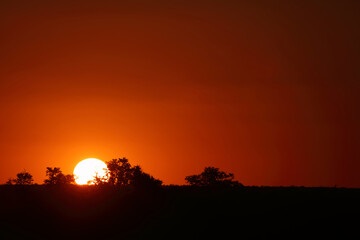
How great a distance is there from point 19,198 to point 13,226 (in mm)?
8129

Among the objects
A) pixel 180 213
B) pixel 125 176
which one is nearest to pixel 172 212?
pixel 180 213

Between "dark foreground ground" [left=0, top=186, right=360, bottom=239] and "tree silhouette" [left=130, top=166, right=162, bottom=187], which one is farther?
"tree silhouette" [left=130, top=166, right=162, bottom=187]

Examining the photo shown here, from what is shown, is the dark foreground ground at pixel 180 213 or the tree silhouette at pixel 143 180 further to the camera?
the tree silhouette at pixel 143 180

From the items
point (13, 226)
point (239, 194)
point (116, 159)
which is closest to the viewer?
point (13, 226)

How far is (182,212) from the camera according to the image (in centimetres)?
7938

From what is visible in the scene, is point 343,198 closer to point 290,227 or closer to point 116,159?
point 290,227

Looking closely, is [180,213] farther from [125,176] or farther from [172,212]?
[125,176]

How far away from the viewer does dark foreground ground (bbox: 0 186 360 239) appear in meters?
73.4

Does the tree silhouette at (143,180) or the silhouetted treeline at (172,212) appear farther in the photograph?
the tree silhouette at (143,180)

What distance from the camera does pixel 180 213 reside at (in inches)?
3115

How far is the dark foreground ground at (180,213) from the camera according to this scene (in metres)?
73.4

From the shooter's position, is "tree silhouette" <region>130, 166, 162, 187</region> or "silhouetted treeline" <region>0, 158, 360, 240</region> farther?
"tree silhouette" <region>130, 166, 162, 187</region>

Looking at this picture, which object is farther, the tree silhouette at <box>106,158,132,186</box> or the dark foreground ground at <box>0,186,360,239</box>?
the tree silhouette at <box>106,158,132,186</box>

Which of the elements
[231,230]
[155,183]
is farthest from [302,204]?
[155,183]
